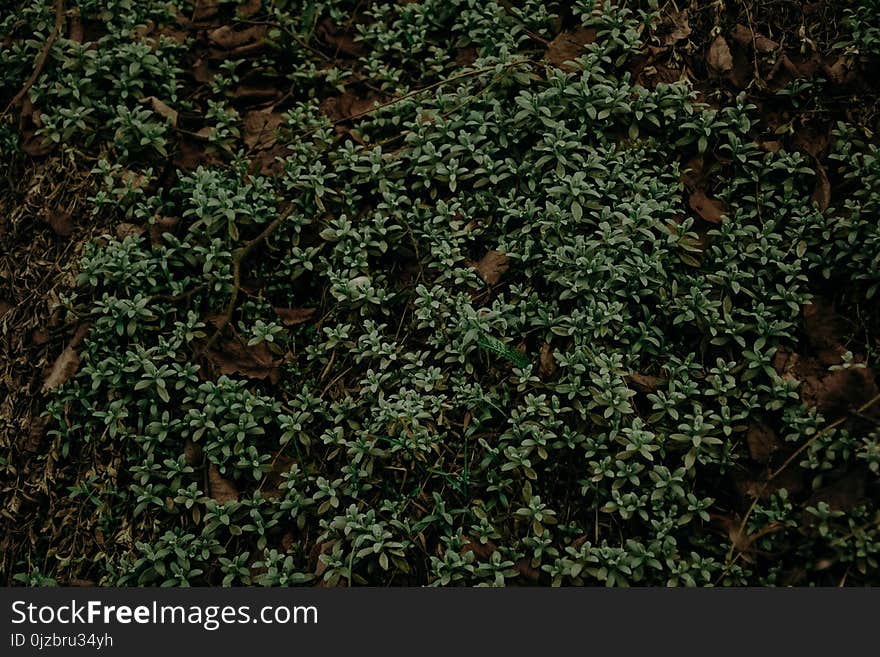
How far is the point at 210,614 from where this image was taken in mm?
2801

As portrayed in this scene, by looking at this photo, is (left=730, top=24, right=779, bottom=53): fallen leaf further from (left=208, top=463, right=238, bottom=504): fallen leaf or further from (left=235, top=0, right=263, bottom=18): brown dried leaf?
(left=208, top=463, right=238, bottom=504): fallen leaf

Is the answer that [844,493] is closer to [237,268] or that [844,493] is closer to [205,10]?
[237,268]

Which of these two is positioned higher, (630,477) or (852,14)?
(852,14)

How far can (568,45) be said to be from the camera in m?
3.57

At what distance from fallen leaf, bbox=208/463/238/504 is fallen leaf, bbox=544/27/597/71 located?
227cm

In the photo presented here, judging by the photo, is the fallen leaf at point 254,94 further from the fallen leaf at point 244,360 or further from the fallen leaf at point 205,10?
the fallen leaf at point 244,360

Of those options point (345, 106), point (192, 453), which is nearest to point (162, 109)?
point (345, 106)

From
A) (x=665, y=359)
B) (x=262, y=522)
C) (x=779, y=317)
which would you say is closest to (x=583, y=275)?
(x=665, y=359)

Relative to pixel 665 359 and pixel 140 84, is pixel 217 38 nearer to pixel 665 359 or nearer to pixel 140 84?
pixel 140 84

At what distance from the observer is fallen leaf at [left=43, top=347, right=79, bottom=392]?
3.27m

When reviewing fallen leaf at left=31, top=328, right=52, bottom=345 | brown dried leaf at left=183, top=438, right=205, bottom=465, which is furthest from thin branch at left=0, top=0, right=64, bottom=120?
brown dried leaf at left=183, top=438, right=205, bottom=465

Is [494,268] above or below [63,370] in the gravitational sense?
above

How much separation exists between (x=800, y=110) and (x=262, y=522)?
9.14ft

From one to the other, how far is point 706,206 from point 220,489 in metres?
2.25
